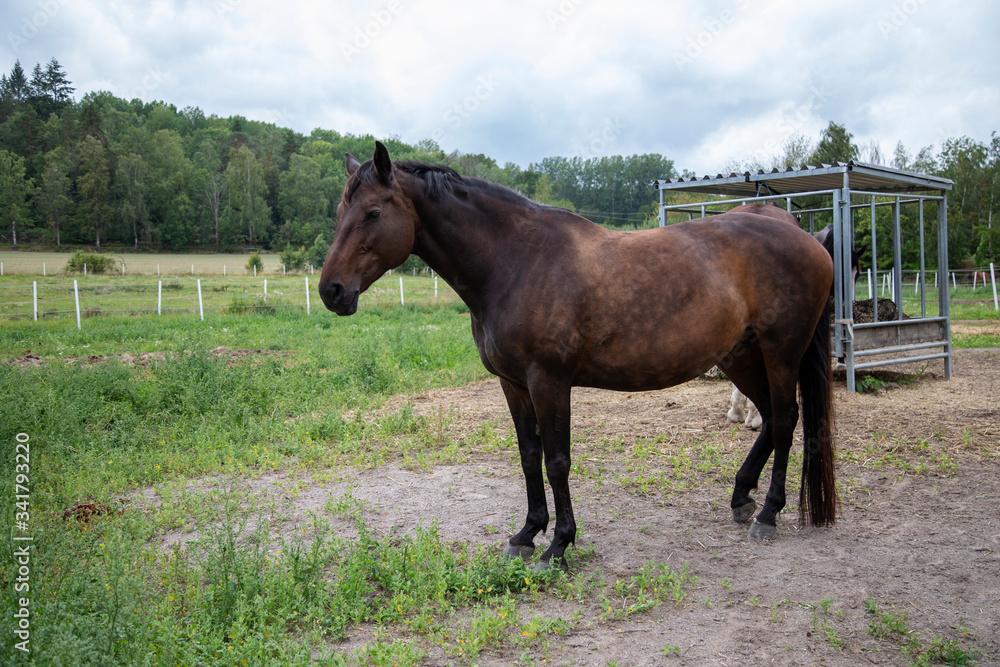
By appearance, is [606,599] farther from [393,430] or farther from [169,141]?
[169,141]

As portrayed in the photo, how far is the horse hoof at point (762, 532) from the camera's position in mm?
3855

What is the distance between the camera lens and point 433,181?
3.51 metres

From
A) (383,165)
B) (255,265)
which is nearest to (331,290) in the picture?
(383,165)

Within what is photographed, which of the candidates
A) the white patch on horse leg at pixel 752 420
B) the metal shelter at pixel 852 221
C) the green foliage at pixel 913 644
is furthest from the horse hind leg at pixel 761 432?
the metal shelter at pixel 852 221

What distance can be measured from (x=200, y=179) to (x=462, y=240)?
54952 millimetres

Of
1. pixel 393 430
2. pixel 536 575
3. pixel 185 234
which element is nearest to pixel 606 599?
pixel 536 575

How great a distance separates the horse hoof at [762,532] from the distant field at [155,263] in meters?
35.6

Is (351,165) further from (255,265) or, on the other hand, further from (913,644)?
(255,265)

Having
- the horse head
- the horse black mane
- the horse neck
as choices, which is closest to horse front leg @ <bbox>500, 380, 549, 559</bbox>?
the horse neck

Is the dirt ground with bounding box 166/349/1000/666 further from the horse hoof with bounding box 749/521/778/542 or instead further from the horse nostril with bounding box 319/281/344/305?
the horse nostril with bounding box 319/281/344/305

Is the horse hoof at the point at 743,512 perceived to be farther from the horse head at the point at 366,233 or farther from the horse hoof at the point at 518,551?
the horse head at the point at 366,233

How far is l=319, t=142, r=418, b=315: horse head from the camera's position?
3188 millimetres

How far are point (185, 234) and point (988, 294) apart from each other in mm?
53557

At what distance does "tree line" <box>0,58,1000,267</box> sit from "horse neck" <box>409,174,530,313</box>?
32.4 m
